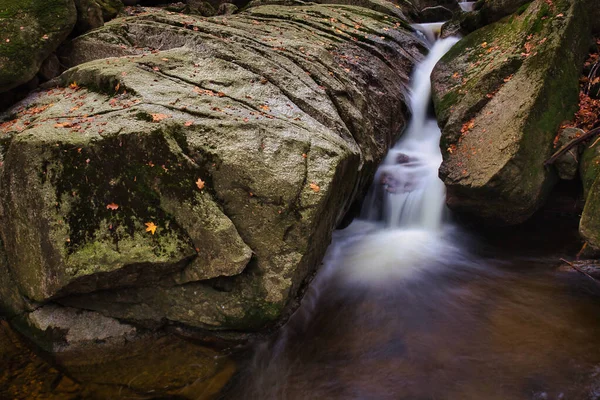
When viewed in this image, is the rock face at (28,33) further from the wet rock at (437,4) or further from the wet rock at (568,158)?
the wet rock at (437,4)

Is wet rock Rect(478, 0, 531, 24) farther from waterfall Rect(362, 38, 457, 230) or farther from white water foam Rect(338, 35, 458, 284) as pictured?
waterfall Rect(362, 38, 457, 230)

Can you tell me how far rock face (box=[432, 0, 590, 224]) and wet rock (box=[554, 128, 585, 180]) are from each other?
13 centimetres

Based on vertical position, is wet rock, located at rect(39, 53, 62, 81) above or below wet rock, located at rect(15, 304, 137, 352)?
above

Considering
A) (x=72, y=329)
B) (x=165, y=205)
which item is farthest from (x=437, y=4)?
(x=72, y=329)

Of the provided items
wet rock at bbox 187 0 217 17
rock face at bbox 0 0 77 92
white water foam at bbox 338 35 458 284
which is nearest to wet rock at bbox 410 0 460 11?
white water foam at bbox 338 35 458 284

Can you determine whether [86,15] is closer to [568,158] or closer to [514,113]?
[514,113]

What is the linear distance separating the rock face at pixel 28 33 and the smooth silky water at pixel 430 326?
577cm

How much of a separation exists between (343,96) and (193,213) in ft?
13.2

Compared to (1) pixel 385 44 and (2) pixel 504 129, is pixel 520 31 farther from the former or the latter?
(1) pixel 385 44

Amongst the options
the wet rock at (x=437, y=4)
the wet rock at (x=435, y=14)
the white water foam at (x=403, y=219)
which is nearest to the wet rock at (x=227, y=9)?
the wet rock at (x=435, y=14)

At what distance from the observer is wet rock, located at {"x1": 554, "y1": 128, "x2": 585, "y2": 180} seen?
19.7 ft

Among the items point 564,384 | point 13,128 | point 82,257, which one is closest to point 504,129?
point 564,384

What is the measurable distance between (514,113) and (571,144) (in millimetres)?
988

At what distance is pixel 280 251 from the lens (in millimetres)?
4633
